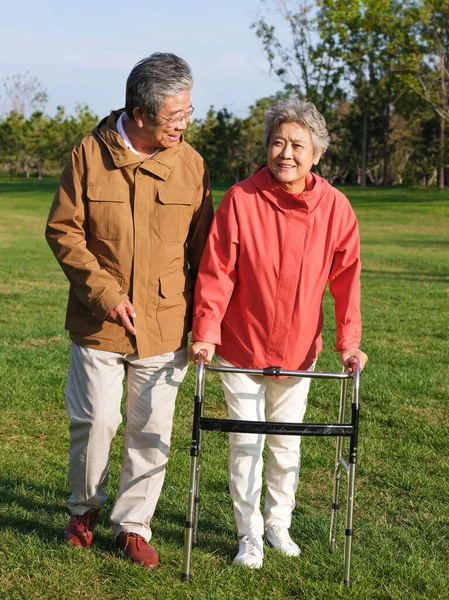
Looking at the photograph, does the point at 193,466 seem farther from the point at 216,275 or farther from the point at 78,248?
the point at 78,248

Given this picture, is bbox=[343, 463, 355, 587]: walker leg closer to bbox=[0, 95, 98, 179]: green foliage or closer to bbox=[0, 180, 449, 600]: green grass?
bbox=[0, 180, 449, 600]: green grass

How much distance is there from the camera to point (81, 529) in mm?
4148

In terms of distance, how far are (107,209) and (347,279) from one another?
1.14 metres

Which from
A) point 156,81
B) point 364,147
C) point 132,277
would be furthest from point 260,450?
point 364,147

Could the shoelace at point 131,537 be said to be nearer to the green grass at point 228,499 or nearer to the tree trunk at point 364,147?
the green grass at point 228,499

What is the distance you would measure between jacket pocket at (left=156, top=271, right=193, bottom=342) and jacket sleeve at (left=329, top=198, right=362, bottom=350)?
0.69m

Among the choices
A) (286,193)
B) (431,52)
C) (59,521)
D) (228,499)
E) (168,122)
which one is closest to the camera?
(168,122)

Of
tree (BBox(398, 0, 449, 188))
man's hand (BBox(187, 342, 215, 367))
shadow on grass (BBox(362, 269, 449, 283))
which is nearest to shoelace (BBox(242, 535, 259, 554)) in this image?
man's hand (BBox(187, 342, 215, 367))

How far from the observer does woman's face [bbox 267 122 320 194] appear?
3.91 meters

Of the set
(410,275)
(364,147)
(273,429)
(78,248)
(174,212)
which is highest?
(364,147)

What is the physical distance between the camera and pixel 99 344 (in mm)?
3957

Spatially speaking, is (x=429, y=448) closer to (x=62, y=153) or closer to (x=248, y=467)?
(x=248, y=467)

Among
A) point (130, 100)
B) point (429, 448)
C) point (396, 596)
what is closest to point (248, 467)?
point (396, 596)

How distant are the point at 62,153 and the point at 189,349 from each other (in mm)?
63512
